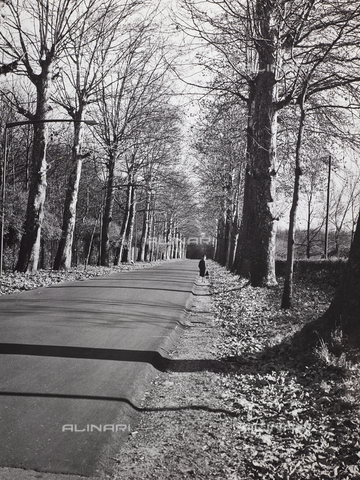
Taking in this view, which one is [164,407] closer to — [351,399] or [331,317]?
[351,399]

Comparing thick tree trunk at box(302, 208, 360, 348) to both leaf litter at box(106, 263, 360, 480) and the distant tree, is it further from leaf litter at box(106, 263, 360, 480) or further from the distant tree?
the distant tree

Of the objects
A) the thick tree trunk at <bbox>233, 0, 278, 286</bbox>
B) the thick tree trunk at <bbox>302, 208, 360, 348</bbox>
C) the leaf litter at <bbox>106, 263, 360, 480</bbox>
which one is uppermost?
the thick tree trunk at <bbox>233, 0, 278, 286</bbox>

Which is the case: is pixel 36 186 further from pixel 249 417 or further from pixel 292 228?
pixel 249 417

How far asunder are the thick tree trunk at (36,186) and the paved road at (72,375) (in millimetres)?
7037

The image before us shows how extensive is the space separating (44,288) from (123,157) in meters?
20.5

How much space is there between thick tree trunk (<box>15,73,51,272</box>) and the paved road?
23.1ft

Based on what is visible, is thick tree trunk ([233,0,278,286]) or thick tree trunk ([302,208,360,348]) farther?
thick tree trunk ([233,0,278,286])

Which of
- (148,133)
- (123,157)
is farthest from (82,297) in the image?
(123,157)

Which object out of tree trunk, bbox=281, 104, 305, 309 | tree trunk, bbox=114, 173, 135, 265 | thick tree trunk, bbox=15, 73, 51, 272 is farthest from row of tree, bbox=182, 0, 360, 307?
tree trunk, bbox=114, 173, 135, 265

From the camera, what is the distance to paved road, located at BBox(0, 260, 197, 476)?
3795mm

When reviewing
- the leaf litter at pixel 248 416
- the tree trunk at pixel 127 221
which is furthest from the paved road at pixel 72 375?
the tree trunk at pixel 127 221

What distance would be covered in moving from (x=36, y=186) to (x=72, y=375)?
14402 millimetres

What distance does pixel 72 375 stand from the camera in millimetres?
5668

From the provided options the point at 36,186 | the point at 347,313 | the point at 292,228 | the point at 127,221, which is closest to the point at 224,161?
the point at 127,221
